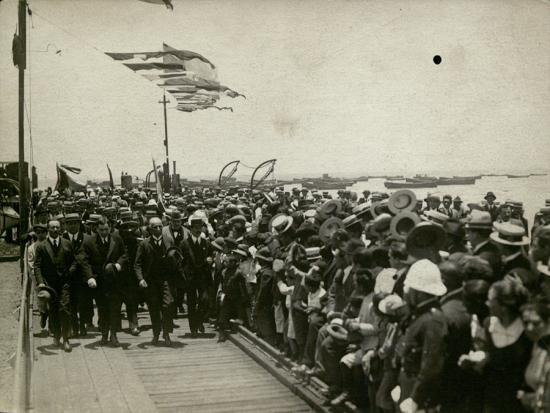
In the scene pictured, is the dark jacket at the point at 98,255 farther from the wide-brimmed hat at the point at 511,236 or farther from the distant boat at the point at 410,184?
the distant boat at the point at 410,184

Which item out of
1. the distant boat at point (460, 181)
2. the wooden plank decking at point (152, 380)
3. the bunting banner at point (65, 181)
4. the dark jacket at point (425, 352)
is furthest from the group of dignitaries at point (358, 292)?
the distant boat at point (460, 181)

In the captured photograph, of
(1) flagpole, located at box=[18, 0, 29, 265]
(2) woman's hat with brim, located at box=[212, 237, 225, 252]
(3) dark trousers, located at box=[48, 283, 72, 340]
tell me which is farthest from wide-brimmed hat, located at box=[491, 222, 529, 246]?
(1) flagpole, located at box=[18, 0, 29, 265]

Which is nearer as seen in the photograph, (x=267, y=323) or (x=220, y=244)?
(x=267, y=323)

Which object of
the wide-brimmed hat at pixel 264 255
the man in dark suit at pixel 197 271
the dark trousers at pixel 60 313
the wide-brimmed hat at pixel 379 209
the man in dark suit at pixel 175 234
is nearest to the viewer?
the wide-brimmed hat at pixel 379 209

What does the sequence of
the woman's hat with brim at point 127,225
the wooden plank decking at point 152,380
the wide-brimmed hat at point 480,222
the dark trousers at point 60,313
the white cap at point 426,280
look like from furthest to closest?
the woman's hat with brim at point 127,225, the dark trousers at point 60,313, the wooden plank decking at point 152,380, the wide-brimmed hat at point 480,222, the white cap at point 426,280

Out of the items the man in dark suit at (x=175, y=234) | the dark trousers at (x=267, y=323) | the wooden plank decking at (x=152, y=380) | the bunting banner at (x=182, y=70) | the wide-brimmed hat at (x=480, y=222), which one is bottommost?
the wooden plank decking at (x=152, y=380)

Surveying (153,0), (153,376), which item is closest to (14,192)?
(153,0)

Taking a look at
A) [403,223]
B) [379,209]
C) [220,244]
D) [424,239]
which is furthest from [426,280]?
[220,244]

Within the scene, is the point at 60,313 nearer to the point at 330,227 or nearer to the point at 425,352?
the point at 330,227
